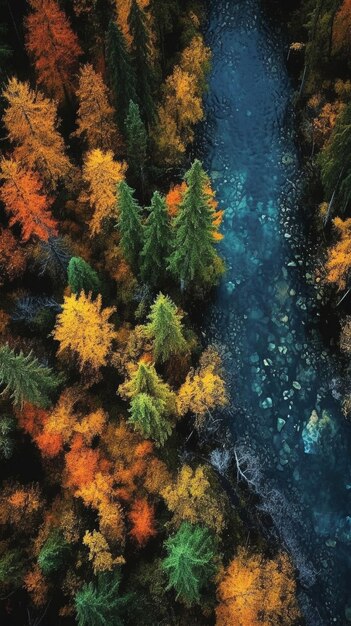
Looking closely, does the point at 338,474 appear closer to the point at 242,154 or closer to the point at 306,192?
the point at 306,192

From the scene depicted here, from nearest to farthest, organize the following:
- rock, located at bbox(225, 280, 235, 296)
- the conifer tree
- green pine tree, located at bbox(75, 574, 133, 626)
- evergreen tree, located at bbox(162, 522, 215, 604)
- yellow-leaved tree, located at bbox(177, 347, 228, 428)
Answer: evergreen tree, located at bbox(162, 522, 215, 604) → green pine tree, located at bbox(75, 574, 133, 626) → the conifer tree → yellow-leaved tree, located at bbox(177, 347, 228, 428) → rock, located at bbox(225, 280, 235, 296)

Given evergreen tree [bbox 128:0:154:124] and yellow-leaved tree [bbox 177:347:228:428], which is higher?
evergreen tree [bbox 128:0:154:124]

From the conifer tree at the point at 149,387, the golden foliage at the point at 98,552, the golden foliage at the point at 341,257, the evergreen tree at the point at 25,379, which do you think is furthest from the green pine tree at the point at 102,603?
the golden foliage at the point at 341,257

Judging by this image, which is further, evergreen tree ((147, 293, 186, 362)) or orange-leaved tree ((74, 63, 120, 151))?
orange-leaved tree ((74, 63, 120, 151))

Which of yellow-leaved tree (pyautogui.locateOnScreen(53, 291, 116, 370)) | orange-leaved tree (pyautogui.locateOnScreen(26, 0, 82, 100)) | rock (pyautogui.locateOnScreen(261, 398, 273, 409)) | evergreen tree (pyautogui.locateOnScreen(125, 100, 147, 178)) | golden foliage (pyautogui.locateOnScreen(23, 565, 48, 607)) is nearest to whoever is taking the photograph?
golden foliage (pyautogui.locateOnScreen(23, 565, 48, 607))

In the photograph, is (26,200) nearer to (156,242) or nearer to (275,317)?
(156,242)

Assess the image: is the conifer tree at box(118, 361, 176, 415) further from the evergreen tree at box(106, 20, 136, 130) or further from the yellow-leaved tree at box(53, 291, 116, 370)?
the evergreen tree at box(106, 20, 136, 130)

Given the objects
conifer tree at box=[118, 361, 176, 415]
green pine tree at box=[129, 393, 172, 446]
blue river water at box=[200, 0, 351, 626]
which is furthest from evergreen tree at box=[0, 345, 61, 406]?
blue river water at box=[200, 0, 351, 626]

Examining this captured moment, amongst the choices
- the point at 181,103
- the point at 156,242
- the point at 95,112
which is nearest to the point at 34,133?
the point at 95,112
